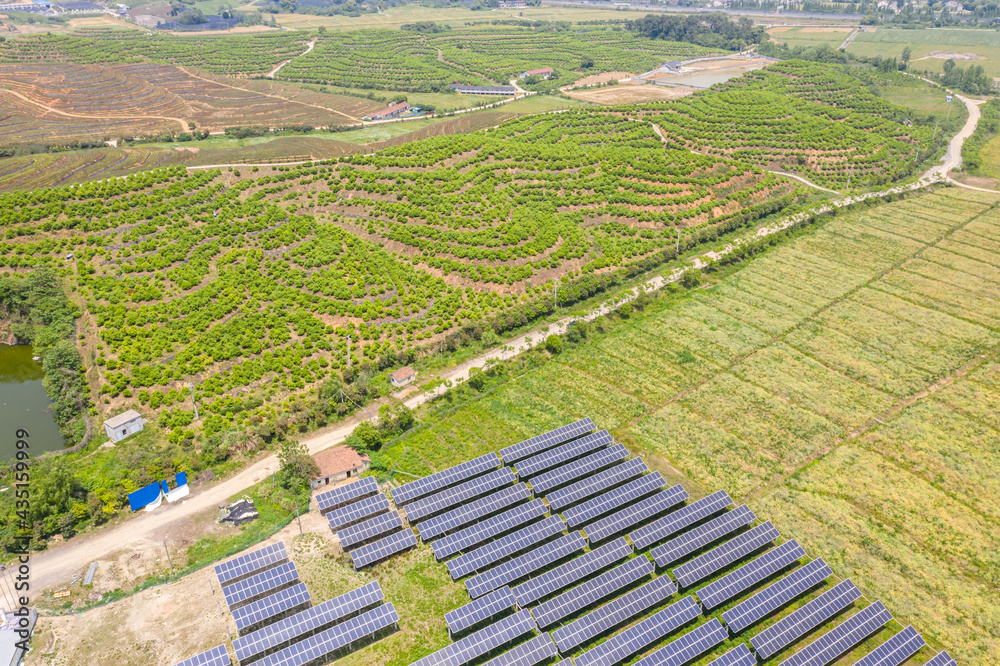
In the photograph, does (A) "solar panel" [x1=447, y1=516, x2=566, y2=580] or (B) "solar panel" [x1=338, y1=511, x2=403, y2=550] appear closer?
(A) "solar panel" [x1=447, y1=516, x2=566, y2=580]

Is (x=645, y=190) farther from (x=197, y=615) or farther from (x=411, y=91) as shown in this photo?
(x=411, y=91)

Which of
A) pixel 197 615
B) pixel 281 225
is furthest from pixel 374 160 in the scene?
pixel 197 615

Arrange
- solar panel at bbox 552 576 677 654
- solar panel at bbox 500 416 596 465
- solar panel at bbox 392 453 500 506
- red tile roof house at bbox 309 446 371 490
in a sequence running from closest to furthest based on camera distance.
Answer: solar panel at bbox 552 576 677 654
solar panel at bbox 392 453 500 506
red tile roof house at bbox 309 446 371 490
solar panel at bbox 500 416 596 465

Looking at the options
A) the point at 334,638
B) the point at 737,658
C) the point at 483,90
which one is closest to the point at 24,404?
the point at 334,638

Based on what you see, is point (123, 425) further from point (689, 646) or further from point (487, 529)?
point (689, 646)

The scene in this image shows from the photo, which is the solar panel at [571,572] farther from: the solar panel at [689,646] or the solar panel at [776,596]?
the solar panel at [776,596]

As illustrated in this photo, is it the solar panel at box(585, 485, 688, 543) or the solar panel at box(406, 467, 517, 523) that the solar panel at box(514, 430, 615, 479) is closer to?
the solar panel at box(406, 467, 517, 523)

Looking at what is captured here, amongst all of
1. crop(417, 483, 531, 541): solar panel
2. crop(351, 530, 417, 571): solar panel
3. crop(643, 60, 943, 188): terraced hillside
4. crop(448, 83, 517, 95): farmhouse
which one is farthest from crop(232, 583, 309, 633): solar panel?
crop(448, 83, 517, 95): farmhouse

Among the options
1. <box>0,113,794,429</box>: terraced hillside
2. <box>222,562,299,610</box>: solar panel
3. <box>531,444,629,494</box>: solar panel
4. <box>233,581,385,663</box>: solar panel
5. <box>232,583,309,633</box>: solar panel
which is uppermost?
<box>0,113,794,429</box>: terraced hillside
